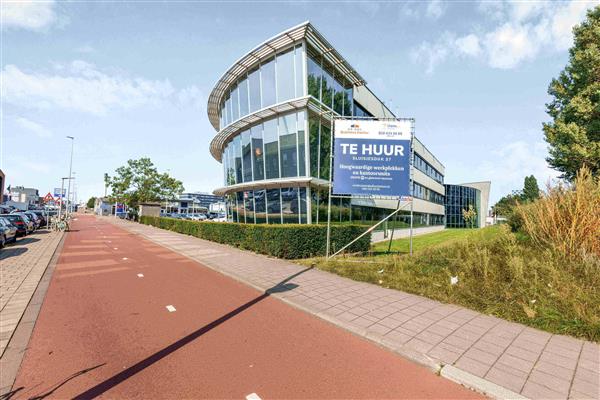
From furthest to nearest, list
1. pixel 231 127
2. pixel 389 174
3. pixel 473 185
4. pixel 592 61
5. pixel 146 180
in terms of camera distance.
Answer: pixel 473 185 < pixel 146 180 < pixel 231 127 < pixel 592 61 < pixel 389 174

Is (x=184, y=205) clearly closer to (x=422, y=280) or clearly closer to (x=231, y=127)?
(x=231, y=127)

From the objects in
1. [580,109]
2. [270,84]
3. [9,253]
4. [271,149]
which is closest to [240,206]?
[271,149]

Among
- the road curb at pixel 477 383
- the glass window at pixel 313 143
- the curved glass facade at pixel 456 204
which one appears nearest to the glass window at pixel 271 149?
the glass window at pixel 313 143

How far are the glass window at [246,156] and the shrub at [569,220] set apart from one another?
1528 cm

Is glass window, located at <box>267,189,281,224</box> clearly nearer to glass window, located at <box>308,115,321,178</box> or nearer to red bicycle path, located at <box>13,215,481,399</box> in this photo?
glass window, located at <box>308,115,321,178</box>

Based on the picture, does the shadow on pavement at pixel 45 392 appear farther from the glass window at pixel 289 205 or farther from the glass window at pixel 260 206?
the glass window at pixel 260 206

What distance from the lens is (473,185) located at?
67.9 m

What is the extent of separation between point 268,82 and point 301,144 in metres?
4.95

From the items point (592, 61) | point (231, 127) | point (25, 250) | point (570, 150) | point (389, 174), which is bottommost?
point (25, 250)

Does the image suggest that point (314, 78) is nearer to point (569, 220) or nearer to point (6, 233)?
point (569, 220)

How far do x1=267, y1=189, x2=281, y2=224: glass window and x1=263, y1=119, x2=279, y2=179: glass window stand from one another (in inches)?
41.4

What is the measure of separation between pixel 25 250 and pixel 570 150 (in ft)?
92.7

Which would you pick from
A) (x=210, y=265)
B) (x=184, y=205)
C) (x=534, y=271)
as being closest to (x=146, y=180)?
(x=210, y=265)

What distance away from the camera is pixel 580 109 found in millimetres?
14656
